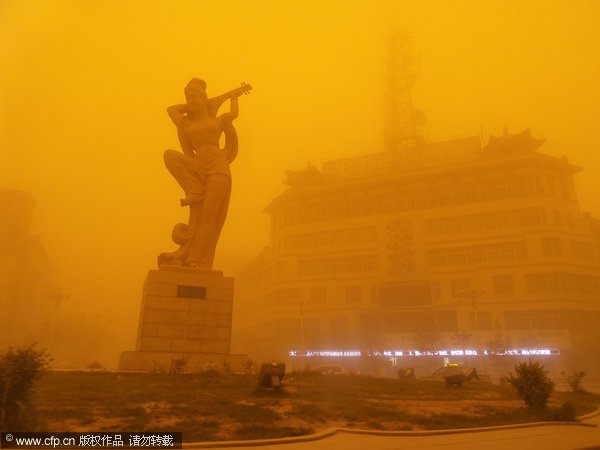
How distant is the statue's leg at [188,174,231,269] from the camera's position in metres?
14.6

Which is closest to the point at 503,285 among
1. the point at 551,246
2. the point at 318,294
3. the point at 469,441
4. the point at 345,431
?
the point at 551,246

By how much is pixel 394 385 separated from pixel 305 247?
41.5m

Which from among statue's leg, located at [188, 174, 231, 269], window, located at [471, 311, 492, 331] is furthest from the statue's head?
window, located at [471, 311, 492, 331]

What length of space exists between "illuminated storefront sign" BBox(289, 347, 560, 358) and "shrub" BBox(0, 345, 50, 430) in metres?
41.1

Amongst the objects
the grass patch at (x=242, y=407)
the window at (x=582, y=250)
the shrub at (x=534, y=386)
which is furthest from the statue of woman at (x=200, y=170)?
the window at (x=582, y=250)

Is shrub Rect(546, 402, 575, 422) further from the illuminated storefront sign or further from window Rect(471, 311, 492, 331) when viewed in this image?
window Rect(471, 311, 492, 331)

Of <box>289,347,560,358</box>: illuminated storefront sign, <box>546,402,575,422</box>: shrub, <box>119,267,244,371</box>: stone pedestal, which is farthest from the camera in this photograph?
<box>289,347,560,358</box>: illuminated storefront sign

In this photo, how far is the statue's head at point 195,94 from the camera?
15.0 meters

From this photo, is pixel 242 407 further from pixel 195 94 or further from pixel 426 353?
pixel 426 353

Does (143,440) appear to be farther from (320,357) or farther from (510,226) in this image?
(510,226)

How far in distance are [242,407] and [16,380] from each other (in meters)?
3.58

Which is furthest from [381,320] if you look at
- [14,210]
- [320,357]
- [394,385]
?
[14,210]

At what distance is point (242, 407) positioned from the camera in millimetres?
7926

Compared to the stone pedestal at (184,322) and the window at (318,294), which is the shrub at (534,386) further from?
the window at (318,294)
